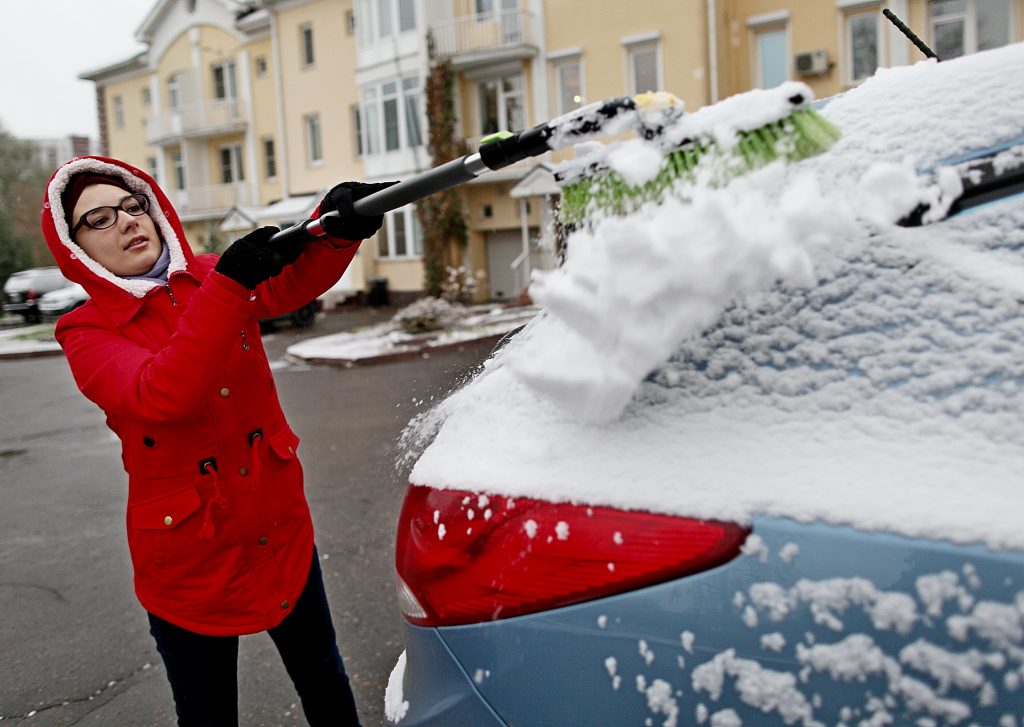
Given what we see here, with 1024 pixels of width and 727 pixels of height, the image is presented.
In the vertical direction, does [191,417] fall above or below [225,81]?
below

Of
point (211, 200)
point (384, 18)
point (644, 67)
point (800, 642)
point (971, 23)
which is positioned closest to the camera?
point (800, 642)

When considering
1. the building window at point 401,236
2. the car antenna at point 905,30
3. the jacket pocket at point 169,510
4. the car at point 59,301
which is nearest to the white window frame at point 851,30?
the building window at point 401,236

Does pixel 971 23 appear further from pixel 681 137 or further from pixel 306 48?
pixel 681 137

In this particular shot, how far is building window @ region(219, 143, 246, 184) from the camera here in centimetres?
2779

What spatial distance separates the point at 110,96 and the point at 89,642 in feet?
111

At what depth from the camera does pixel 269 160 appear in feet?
86.6

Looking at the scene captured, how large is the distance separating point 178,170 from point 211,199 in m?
3.00

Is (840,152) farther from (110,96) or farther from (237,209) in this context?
(110,96)

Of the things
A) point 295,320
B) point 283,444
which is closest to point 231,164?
point 295,320

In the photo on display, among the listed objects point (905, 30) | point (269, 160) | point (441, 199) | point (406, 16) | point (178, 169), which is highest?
point (406, 16)

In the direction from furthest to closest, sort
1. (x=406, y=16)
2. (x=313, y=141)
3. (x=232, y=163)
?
(x=232, y=163) < (x=313, y=141) < (x=406, y=16)

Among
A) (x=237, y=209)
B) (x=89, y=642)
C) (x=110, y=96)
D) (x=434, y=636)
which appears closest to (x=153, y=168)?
(x=110, y=96)

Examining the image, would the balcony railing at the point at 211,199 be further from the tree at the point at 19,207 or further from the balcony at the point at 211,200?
the tree at the point at 19,207

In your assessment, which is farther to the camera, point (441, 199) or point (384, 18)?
point (384, 18)
